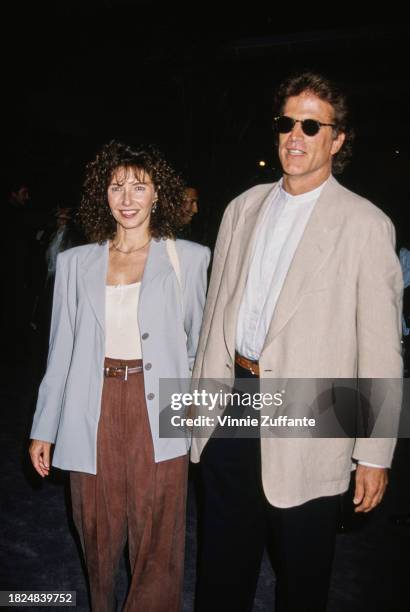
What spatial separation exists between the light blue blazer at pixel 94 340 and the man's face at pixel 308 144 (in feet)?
1.77

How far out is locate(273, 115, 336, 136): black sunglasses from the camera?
1.75m

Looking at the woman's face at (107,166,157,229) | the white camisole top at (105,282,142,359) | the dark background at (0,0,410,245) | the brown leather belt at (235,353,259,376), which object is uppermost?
the dark background at (0,0,410,245)

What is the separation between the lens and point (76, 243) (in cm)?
536

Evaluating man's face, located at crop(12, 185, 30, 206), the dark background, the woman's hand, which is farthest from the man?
the dark background

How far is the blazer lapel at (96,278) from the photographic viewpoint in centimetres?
193

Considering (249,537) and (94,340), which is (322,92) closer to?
(94,340)

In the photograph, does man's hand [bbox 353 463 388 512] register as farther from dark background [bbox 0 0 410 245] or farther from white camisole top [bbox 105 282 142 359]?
dark background [bbox 0 0 410 245]

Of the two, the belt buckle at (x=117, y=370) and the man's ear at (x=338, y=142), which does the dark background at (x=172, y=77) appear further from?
the man's ear at (x=338, y=142)

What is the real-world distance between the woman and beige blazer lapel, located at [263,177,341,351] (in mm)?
491

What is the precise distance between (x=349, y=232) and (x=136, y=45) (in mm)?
6990

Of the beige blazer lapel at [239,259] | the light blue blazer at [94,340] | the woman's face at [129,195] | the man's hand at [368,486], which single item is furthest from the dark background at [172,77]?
the man's hand at [368,486]

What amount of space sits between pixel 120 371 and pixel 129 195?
2.42ft

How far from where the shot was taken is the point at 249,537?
1.96m

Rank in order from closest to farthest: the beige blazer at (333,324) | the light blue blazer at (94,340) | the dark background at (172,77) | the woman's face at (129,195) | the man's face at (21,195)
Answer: the beige blazer at (333,324) < the light blue blazer at (94,340) < the woman's face at (129,195) < the man's face at (21,195) < the dark background at (172,77)
